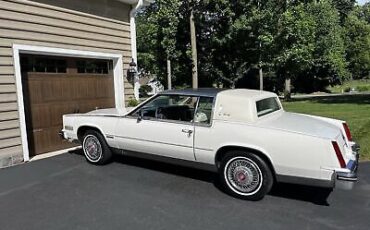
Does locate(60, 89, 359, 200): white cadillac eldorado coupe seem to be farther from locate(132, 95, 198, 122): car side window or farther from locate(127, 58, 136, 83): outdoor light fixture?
locate(127, 58, 136, 83): outdoor light fixture

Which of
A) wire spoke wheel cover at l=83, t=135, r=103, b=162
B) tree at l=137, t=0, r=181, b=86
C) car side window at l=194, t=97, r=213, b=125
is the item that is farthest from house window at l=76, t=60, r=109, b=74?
tree at l=137, t=0, r=181, b=86

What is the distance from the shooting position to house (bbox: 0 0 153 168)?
707 centimetres

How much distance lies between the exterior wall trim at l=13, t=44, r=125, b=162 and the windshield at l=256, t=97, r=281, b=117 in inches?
178

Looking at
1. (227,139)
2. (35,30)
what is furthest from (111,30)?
(227,139)

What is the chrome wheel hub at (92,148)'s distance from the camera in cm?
683

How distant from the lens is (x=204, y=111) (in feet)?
18.4

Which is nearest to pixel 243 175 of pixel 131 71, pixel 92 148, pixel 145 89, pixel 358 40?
pixel 92 148

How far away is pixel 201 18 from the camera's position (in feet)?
65.4

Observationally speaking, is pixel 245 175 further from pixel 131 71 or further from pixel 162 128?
pixel 131 71

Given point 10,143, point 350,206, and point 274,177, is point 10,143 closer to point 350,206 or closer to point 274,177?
point 274,177

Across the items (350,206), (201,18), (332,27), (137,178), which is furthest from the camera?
(332,27)

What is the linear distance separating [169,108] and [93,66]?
12.7 feet

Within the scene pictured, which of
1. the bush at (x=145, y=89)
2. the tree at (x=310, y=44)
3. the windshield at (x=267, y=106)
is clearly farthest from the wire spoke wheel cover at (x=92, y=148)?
the bush at (x=145, y=89)

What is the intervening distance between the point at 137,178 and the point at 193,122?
1.39 m
